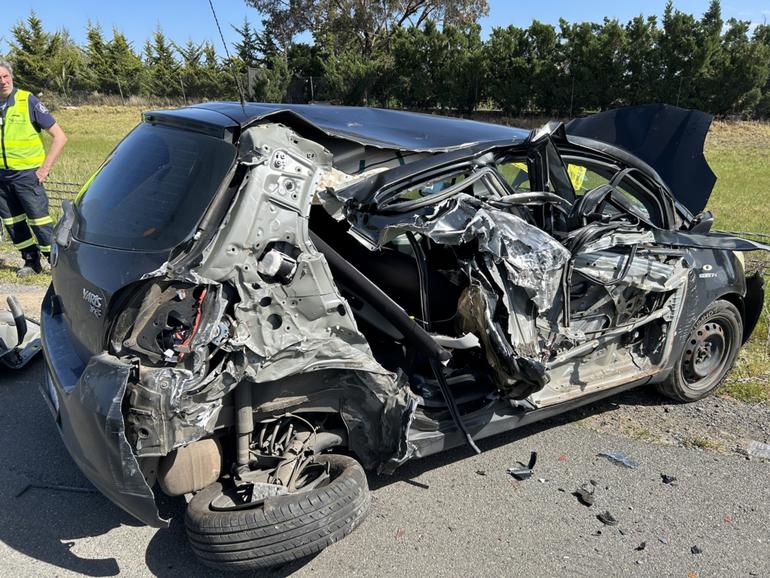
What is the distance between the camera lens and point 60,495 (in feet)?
10.1

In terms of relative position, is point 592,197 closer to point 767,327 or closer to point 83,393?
point 83,393

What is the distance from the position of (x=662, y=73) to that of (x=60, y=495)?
113 ft

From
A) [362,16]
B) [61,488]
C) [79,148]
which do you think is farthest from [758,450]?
[362,16]

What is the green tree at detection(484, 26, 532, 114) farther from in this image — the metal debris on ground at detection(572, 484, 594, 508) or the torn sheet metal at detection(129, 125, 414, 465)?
the torn sheet metal at detection(129, 125, 414, 465)

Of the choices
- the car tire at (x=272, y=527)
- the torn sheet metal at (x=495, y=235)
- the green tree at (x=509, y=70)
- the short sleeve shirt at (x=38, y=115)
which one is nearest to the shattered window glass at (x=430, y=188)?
the torn sheet metal at (x=495, y=235)

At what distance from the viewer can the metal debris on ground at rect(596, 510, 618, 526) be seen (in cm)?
295

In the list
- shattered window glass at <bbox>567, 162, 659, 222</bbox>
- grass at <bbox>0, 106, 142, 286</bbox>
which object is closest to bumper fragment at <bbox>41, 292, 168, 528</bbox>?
shattered window glass at <bbox>567, 162, 659, 222</bbox>

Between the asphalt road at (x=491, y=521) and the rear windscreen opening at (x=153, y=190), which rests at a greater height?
the rear windscreen opening at (x=153, y=190)

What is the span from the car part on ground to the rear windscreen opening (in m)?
1.40

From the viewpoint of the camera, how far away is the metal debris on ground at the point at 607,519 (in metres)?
2.95

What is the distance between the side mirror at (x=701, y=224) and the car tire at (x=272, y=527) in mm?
2978

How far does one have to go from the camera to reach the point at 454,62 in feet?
112

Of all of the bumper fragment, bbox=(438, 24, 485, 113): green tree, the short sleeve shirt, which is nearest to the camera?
the bumper fragment

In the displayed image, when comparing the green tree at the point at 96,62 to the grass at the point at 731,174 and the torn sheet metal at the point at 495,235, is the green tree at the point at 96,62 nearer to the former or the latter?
the grass at the point at 731,174
